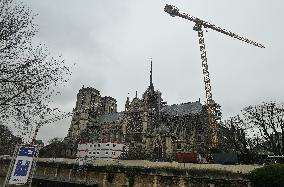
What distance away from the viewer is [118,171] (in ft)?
87.5

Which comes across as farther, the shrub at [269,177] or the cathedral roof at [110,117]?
the cathedral roof at [110,117]

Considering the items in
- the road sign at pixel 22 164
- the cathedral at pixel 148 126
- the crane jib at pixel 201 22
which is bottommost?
the road sign at pixel 22 164

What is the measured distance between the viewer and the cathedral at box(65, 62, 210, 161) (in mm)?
61500

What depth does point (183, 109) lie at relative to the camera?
73.2 metres

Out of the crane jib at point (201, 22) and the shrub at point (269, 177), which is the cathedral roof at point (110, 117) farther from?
the shrub at point (269, 177)

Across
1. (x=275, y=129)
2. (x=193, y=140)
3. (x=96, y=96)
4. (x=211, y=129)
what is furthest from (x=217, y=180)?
(x=96, y=96)

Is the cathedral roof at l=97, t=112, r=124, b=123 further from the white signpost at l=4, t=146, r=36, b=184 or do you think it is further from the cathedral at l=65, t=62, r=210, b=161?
the white signpost at l=4, t=146, r=36, b=184

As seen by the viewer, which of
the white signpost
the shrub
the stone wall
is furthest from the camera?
the stone wall

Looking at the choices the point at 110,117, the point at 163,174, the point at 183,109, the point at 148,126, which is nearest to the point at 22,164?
the point at 163,174

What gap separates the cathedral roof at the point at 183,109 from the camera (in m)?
70.6

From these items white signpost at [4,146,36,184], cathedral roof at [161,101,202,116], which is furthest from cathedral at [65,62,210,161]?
white signpost at [4,146,36,184]

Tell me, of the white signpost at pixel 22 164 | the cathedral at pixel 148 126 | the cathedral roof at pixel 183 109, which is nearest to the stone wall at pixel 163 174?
the white signpost at pixel 22 164

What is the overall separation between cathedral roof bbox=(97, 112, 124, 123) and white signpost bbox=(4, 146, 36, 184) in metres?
72.9

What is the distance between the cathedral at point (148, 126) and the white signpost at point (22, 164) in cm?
4150
